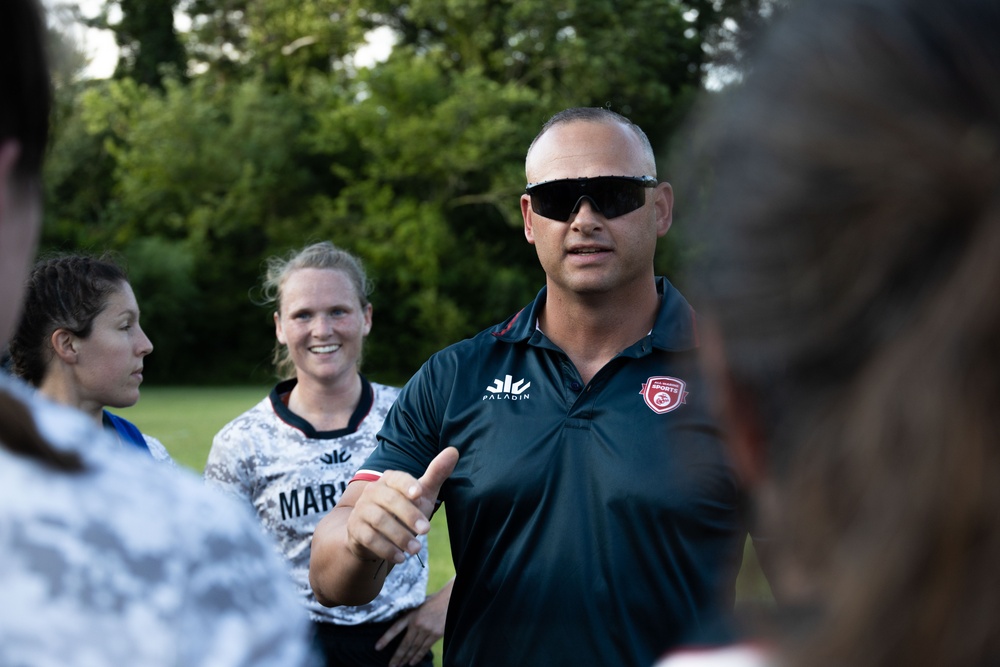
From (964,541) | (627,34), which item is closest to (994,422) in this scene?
(964,541)

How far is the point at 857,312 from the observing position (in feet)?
A: 2.67

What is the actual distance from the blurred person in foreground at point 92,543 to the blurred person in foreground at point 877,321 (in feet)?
1.56

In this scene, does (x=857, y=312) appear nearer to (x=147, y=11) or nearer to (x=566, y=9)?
(x=566, y=9)

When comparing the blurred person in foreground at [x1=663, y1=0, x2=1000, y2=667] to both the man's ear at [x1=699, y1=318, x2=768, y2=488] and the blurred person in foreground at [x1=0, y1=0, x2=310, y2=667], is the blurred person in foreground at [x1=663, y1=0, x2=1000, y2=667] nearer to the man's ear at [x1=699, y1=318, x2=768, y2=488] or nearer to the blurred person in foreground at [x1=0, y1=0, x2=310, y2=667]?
the man's ear at [x1=699, y1=318, x2=768, y2=488]

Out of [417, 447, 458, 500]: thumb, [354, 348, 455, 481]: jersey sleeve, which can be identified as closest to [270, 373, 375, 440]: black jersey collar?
[354, 348, 455, 481]: jersey sleeve

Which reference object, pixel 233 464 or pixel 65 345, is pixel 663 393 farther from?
pixel 65 345

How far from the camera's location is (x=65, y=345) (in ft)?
13.6

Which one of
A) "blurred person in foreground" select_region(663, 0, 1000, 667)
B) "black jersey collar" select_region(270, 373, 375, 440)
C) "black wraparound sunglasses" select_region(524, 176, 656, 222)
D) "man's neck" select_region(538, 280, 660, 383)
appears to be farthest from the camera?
"black jersey collar" select_region(270, 373, 375, 440)

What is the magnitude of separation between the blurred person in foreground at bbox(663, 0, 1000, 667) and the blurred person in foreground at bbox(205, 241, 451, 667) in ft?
10.6

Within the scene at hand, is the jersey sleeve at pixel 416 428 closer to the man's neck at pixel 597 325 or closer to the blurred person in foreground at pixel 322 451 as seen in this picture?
the man's neck at pixel 597 325

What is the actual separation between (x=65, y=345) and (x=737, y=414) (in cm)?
378

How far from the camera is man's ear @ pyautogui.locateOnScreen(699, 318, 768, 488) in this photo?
36.8 inches

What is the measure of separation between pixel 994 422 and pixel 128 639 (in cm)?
77

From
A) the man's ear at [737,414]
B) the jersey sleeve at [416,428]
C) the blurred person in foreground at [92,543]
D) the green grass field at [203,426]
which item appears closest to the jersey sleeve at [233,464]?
the jersey sleeve at [416,428]
